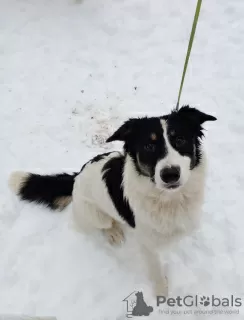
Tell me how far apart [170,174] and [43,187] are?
153cm

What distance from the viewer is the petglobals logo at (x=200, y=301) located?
3.20m

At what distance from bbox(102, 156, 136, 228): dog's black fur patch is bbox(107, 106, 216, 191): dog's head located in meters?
0.26

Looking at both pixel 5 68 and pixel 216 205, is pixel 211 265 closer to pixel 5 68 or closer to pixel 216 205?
pixel 216 205

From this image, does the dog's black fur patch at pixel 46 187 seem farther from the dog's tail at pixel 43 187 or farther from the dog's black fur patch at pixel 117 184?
the dog's black fur patch at pixel 117 184

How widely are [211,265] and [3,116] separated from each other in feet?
9.85

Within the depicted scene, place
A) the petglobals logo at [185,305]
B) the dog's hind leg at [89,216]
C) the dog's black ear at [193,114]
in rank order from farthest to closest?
the dog's hind leg at [89,216], the petglobals logo at [185,305], the dog's black ear at [193,114]

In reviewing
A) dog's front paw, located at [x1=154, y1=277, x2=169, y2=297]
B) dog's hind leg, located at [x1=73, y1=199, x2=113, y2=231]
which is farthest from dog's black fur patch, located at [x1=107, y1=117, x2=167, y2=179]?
dog's front paw, located at [x1=154, y1=277, x2=169, y2=297]

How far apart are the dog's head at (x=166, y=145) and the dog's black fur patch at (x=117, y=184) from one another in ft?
0.87

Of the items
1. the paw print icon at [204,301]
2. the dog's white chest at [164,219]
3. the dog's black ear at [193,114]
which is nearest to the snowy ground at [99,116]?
the paw print icon at [204,301]

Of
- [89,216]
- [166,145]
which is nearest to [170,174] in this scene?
[166,145]

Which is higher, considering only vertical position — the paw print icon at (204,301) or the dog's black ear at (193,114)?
the dog's black ear at (193,114)

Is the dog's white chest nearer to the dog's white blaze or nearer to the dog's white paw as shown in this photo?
the dog's white blaze

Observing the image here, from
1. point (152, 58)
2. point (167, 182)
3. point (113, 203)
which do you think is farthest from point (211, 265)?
point (152, 58)

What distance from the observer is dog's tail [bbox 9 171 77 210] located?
3506 mm
